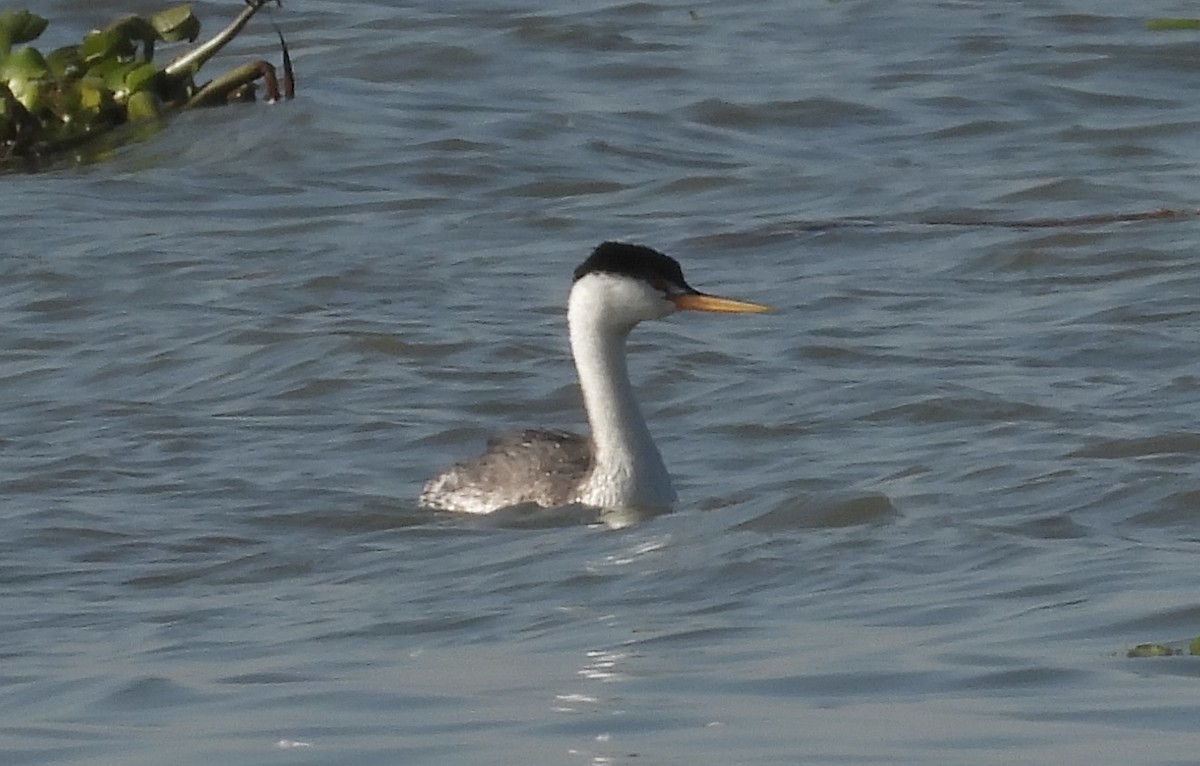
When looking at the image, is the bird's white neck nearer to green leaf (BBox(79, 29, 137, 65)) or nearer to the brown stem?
the brown stem

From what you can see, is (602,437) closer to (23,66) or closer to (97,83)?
(23,66)

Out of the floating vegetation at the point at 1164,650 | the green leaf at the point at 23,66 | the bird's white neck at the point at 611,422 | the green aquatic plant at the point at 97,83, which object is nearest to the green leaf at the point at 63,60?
the green aquatic plant at the point at 97,83

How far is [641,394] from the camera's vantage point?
1196 centimetres

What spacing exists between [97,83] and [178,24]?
924mm

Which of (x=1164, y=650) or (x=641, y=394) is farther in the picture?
(x=641, y=394)

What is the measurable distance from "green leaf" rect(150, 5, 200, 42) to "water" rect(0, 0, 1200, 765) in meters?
0.77

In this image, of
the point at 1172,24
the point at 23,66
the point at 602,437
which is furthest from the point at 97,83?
the point at 1172,24

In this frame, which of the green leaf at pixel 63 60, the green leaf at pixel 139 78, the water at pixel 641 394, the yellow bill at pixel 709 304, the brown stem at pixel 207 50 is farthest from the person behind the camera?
the green leaf at pixel 139 78

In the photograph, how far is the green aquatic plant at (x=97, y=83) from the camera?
15906 millimetres

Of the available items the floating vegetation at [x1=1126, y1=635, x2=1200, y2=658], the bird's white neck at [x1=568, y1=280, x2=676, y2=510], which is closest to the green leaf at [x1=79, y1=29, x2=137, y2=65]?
the bird's white neck at [x1=568, y1=280, x2=676, y2=510]

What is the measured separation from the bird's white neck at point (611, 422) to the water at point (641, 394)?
181mm

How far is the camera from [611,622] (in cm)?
784

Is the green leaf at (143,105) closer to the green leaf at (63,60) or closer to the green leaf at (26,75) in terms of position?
the green leaf at (63,60)

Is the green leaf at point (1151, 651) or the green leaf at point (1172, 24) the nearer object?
the green leaf at point (1151, 651)
